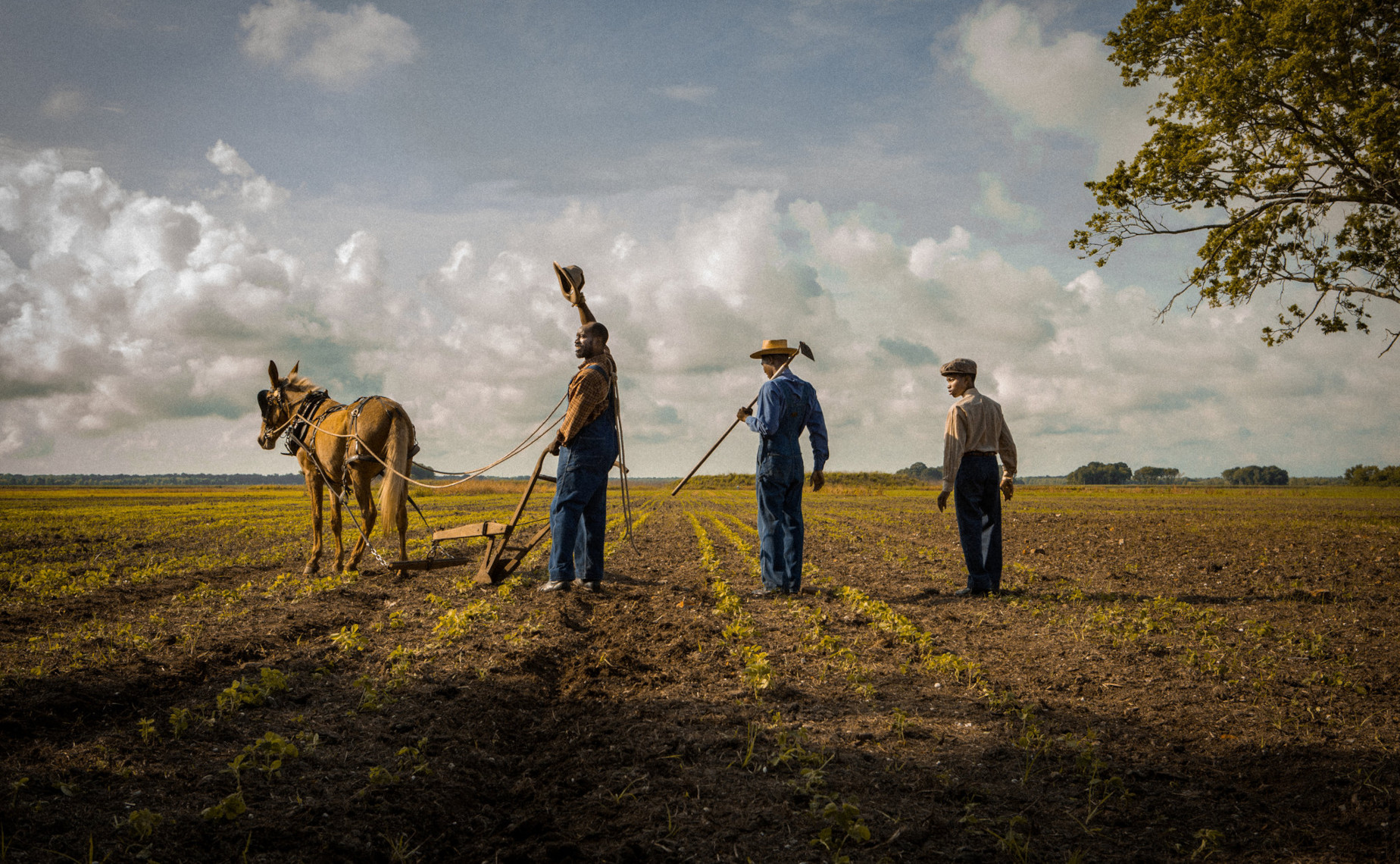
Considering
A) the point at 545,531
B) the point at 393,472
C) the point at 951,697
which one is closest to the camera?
the point at 951,697

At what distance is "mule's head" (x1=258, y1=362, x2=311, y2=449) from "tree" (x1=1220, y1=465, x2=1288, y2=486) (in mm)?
152654

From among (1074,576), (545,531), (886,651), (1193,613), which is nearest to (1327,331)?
(1074,576)

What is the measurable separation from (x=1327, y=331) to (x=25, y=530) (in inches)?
1328

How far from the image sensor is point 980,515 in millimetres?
9055

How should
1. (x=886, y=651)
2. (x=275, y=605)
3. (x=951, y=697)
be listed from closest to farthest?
(x=951, y=697), (x=886, y=651), (x=275, y=605)

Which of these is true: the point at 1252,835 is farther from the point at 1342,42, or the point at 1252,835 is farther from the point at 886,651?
the point at 1342,42

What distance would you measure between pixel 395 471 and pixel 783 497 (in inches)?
210

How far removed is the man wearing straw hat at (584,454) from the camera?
8602 mm

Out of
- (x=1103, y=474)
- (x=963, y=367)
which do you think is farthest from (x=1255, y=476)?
(x=963, y=367)

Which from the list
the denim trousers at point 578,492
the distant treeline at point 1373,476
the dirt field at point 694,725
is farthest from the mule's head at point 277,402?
the distant treeline at point 1373,476

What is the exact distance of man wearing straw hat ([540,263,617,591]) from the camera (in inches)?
339

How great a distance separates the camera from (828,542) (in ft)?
54.4

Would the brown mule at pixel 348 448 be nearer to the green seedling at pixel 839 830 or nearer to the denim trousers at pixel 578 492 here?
the denim trousers at pixel 578 492

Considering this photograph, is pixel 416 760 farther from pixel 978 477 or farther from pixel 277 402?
pixel 277 402
